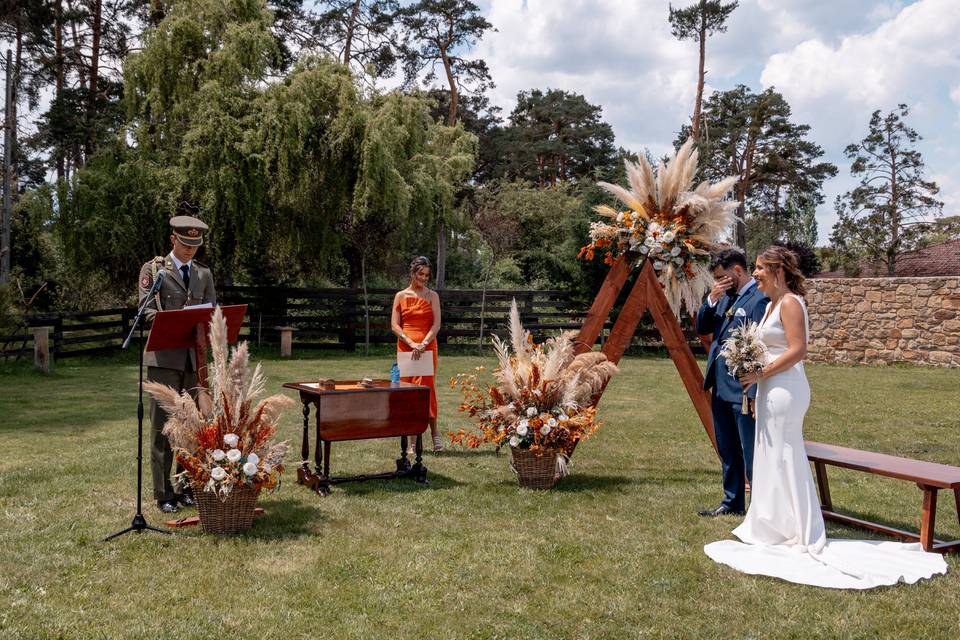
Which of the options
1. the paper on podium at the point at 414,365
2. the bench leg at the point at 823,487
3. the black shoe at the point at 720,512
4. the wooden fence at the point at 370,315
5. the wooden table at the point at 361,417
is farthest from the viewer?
the wooden fence at the point at 370,315

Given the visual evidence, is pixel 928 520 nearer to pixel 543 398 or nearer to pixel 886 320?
pixel 543 398

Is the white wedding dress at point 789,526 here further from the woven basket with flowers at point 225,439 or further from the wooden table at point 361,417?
the woven basket with flowers at point 225,439

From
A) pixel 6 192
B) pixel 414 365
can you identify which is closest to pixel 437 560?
pixel 414 365

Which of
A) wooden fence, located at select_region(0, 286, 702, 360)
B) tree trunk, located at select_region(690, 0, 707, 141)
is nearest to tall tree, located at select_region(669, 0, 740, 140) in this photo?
tree trunk, located at select_region(690, 0, 707, 141)

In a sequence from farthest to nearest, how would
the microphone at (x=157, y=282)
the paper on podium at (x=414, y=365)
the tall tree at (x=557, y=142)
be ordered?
the tall tree at (x=557, y=142), the paper on podium at (x=414, y=365), the microphone at (x=157, y=282)

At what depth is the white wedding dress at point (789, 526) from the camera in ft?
14.3

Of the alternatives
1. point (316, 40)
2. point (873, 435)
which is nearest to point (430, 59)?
point (316, 40)

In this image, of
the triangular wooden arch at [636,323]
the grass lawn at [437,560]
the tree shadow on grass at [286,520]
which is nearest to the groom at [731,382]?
the grass lawn at [437,560]

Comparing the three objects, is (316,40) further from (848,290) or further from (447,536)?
(447,536)

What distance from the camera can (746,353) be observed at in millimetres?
4898

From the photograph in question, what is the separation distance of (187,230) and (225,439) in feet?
4.96

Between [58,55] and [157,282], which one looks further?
[58,55]

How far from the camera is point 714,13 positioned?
80.0 ft

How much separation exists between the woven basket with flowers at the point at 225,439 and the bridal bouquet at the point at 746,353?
2740 millimetres
